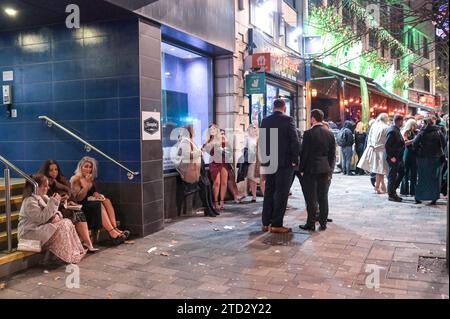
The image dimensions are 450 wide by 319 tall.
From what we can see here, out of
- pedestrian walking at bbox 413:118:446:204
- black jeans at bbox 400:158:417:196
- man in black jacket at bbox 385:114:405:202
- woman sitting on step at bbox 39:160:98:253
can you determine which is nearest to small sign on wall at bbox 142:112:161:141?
woman sitting on step at bbox 39:160:98:253

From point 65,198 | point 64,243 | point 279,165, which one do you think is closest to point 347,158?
point 279,165

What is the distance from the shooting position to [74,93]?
6797 millimetres

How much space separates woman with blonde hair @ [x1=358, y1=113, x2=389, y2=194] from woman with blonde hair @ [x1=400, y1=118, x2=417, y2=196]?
1.46 ft

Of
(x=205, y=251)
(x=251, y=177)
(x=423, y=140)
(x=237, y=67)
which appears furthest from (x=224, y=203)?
(x=423, y=140)

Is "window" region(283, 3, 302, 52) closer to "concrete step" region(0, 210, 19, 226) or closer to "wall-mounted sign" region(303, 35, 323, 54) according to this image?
"wall-mounted sign" region(303, 35, 323, 54)

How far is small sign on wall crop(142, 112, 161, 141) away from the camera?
6555 mm

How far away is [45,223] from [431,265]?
14.8ft

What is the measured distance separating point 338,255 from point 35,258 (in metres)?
3.73

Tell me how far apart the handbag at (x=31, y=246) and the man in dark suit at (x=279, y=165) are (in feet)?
10.8

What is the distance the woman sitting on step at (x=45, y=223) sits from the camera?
5.05 metres

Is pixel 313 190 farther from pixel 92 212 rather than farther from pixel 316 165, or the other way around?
pixel 92 212

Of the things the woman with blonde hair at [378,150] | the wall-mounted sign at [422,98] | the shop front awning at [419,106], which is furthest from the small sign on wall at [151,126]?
the wall-mounted sign at [422,98]

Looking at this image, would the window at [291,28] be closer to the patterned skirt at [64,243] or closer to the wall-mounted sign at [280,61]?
the wall-mounted sign at [280,61]

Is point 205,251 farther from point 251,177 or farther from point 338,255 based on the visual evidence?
point 251,177
